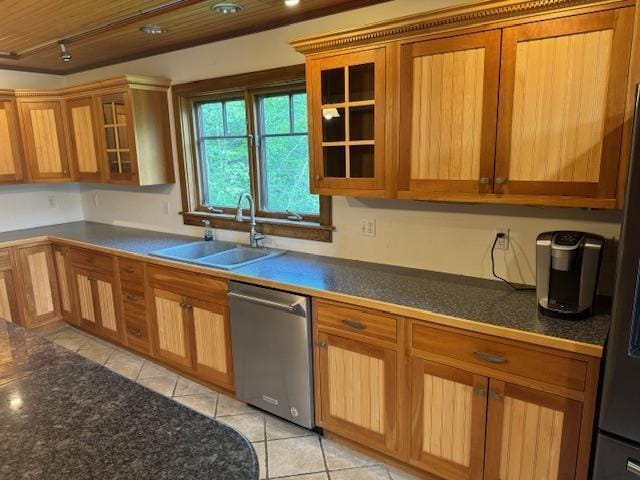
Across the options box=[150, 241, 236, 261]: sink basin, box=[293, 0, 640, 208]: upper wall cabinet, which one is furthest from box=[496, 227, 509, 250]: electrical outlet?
box=[150, 241, 236, 261]: sink basin

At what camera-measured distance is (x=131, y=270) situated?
3295 millimetres

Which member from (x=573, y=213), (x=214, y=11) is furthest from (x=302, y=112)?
(x=573, y=213)

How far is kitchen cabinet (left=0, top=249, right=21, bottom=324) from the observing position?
12.1 feet

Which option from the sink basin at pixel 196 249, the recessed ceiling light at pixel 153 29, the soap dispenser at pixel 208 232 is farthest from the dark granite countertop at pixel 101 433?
the recessed ceiling light at pixel 153 29

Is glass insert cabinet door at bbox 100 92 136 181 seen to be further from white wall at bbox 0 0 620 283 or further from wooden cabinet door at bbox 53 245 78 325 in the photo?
wooden cabinet door at bbox 53 245 78 325

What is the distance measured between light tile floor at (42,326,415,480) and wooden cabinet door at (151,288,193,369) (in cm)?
17

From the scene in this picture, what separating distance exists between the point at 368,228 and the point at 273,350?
912 millimetres

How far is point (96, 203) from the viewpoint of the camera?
4.62 meters

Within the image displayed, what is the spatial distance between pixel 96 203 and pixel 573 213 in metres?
4.35

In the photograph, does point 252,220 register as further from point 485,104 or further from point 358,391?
point 485,104

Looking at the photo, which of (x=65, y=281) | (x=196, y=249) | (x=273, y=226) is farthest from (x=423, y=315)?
(x=65, y=281)

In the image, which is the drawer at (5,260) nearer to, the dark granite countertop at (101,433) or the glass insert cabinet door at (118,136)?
the glass insert cabinet door at (118,136)

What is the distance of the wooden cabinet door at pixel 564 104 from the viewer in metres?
1.62

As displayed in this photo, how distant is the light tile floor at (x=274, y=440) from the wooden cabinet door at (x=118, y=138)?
1.53 meters
